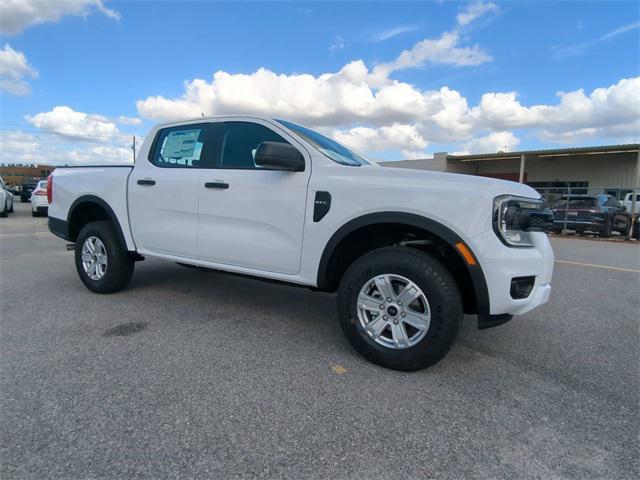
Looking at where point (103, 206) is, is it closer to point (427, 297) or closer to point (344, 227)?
point (344, 227)

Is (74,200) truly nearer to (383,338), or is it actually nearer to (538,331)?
(383,338)

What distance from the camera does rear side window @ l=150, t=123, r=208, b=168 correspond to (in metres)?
3.87

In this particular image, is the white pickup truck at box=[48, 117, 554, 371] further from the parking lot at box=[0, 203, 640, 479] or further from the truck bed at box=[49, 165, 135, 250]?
the parking lot at box=[0, 203, 640, 479]

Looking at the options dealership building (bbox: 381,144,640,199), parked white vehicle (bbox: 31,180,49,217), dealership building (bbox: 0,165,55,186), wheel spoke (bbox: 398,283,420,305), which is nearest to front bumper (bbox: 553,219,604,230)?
dealership building (bbox: 381,144,640,199)

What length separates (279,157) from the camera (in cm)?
299

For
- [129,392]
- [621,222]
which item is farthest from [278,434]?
[621,222]

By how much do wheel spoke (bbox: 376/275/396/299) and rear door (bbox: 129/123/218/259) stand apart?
1.83m

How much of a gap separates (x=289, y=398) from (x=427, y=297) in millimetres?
1082

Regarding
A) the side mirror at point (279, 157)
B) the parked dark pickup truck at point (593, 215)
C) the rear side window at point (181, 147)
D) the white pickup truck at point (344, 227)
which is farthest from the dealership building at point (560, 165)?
the side mirror at point (279, 157)

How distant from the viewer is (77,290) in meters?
4.81

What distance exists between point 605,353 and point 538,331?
0.55 metres

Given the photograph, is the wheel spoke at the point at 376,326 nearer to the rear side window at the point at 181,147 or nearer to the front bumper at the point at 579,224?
the rear side window at the point at 181,147

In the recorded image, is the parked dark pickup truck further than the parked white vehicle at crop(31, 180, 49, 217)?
No

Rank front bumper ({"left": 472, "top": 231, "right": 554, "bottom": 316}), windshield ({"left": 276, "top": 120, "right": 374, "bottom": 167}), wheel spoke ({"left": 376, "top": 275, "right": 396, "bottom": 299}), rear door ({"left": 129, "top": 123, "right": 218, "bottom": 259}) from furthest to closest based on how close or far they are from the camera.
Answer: rear door ({"left": 129, "top": 123, "right": 218, "bottom": 259})
windshield ({"left": 276, "top": 120, "right": 374, "bottom": 167})
wheel spoke ({"left": 376, "top": 275, "right": 396, "bottom": 299})
front bumper ({"left": 472, "top": 231, "right": 554, "bottom": 316})
